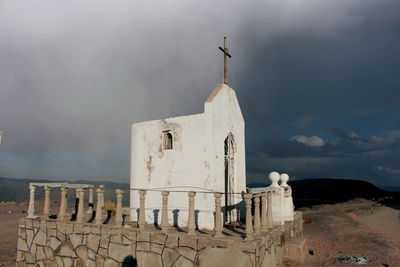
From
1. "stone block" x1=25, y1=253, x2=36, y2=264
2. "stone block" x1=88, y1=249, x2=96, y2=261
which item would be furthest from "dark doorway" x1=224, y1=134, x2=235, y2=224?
"stone block" x1=25, y1=253, x2=36, y2=264

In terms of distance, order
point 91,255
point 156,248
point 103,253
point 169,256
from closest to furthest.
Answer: point 169,256 → point 156,248 → point 103,253 → point 91,255

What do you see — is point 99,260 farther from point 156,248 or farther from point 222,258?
point 222,258

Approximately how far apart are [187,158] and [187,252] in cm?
282

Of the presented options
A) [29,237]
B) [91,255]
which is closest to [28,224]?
[29,237]

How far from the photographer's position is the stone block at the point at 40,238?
929 centimetres

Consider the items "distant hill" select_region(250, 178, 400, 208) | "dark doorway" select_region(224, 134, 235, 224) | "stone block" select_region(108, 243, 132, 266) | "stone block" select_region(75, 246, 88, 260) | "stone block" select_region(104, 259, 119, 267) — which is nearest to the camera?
"stone block" select_region(108, 243, 132, 266)

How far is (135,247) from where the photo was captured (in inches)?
299

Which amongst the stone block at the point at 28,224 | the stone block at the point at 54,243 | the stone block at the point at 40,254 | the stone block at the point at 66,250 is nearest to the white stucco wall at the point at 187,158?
the stone block at the point at 66,250

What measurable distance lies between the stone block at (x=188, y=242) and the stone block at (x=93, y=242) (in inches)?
103

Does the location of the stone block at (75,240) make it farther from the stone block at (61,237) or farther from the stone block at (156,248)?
the stone block at (156,248)

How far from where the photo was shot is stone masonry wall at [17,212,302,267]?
6.47m

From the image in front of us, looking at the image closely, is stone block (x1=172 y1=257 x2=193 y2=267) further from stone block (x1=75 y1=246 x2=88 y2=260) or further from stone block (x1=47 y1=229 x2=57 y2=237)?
stone block (x1=47 y1=229 x2=57 y2=237)

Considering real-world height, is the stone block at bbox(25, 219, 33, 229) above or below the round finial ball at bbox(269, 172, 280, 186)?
below

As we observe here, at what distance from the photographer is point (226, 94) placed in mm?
9750
